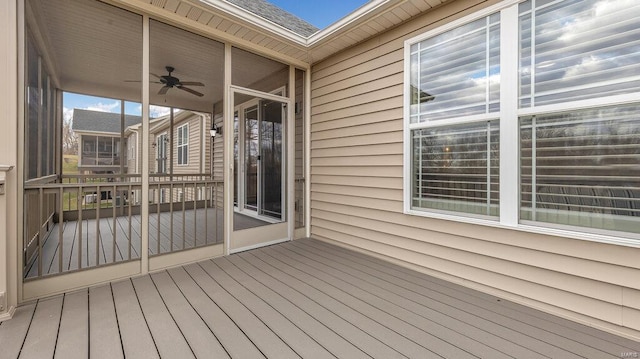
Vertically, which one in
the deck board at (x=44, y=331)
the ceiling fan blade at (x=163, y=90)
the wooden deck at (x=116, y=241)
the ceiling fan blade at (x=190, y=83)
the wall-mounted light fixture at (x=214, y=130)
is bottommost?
the deck board at (x=44, y=331)

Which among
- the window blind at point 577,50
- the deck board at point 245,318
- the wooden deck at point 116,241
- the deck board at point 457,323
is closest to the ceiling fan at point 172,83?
the wooden deck at point 116,241

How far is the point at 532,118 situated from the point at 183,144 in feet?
16.0

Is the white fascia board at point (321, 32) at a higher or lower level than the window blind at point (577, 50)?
higher

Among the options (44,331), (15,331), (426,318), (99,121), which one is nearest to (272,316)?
(426,318)

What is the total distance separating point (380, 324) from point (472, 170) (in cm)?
163

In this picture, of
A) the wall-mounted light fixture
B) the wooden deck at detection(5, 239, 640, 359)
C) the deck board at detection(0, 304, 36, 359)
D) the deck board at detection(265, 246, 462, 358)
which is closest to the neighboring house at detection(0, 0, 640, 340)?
the deck board at detection(0, 304, 36, 359)

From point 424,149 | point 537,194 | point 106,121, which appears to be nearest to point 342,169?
point 424,149

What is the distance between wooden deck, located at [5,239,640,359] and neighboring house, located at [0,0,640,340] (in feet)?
0.87

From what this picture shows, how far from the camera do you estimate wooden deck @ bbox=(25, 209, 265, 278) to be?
260 centimetres

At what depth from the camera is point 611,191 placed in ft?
6.19

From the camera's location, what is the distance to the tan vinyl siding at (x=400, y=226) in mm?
1916

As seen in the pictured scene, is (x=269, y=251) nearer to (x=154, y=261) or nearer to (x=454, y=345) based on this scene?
(x=154, y=261)

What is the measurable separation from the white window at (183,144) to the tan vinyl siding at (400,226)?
2222 millimetres

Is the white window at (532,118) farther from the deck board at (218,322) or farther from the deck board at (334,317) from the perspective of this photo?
the deck board at (218,322)
